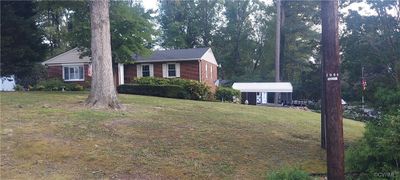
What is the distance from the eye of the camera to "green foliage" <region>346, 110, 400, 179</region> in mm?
6297

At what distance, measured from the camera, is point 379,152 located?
6.47 metres

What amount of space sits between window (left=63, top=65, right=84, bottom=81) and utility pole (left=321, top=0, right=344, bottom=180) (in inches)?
1265

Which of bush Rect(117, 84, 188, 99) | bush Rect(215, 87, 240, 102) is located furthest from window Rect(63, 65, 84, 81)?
bush Rect(215, 87, 240, 102)

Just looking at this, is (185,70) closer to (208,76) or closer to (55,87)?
(208,76)

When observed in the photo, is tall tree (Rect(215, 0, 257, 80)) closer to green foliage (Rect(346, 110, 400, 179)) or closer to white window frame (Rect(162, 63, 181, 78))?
white window frame (Rect(162, 63, 181, 78))

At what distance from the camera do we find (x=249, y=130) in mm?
11977

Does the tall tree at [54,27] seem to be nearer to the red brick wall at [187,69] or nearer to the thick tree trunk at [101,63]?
the red brick wall at [187,69]

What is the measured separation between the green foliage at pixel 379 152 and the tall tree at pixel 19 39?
20.3 metres

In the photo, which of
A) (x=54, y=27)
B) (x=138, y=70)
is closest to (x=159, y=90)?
(x=138, y=70)

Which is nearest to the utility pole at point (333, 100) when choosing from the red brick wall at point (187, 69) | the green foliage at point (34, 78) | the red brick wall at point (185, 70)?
the green foliage at point (34, 78)

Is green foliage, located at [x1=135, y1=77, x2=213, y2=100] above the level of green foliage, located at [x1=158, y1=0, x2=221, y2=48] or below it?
below

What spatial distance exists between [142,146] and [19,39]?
16902 mm

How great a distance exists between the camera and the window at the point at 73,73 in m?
36.2

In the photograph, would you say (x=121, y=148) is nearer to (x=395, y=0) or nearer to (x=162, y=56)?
(x=395, y=0)
